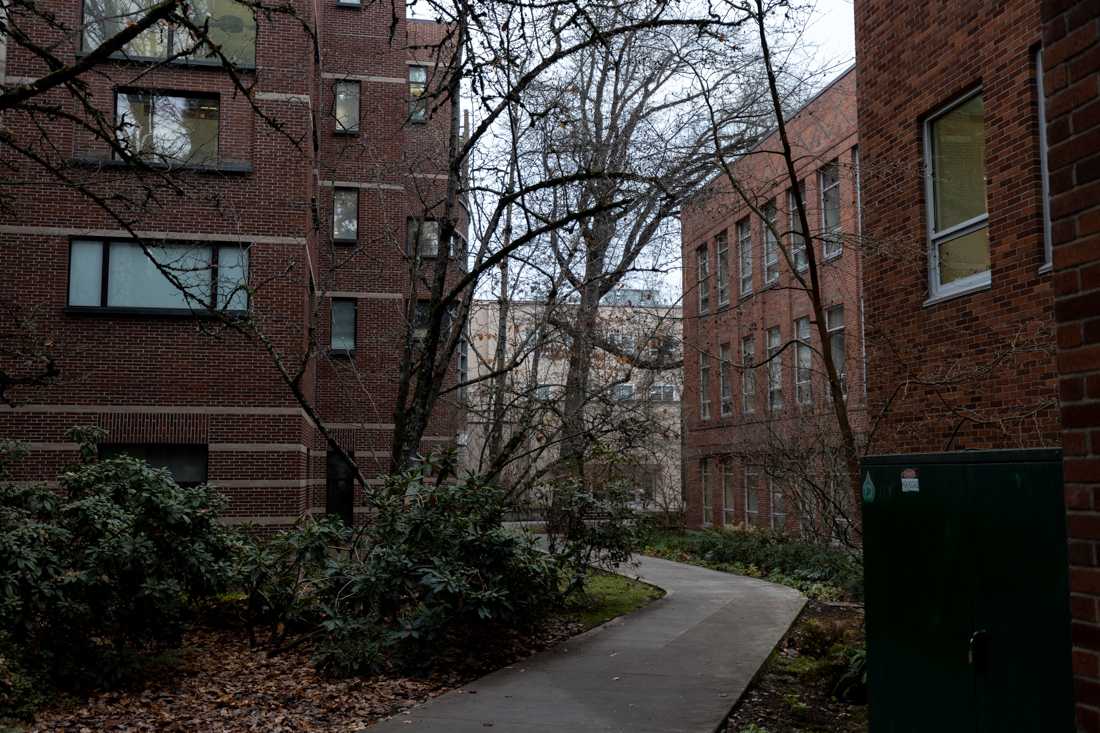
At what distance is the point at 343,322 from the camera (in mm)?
27219

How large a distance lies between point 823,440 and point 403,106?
1508 cm

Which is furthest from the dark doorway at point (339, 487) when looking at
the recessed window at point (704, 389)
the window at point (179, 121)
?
the recessed window at point (704, 389)

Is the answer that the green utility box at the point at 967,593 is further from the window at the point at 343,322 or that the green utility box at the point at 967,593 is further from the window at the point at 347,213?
the window at the point at 347,213

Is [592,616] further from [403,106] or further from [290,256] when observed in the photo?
[403,106]

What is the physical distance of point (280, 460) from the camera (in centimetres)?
1830

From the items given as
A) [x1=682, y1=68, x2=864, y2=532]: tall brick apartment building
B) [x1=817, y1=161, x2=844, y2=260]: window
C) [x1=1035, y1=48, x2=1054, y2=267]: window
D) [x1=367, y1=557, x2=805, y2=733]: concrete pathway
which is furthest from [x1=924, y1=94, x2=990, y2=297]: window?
[x1=817, y1=161, x2=844, y2=260]: window

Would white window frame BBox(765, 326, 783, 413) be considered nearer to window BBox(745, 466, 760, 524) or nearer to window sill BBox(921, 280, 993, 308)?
window BBox(745, 466, 760, 524)

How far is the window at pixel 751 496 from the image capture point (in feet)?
88.8

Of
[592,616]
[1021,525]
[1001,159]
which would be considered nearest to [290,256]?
[592,616]

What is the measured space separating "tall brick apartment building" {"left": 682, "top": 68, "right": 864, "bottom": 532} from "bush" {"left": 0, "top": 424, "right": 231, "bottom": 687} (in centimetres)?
930

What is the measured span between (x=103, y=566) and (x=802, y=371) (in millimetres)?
17378

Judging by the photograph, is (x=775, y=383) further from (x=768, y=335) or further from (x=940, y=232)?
(x=940, y=232)

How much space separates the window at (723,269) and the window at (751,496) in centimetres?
538

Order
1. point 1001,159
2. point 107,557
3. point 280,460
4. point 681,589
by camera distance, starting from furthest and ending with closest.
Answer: point 280,460 < point 681,589 < point 1001,159 < point 107,557
